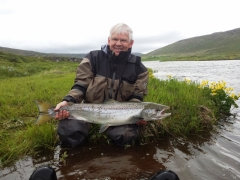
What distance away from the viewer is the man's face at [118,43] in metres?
4.33

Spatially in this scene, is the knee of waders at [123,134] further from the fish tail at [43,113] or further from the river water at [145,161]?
the fish tail at [43,113]

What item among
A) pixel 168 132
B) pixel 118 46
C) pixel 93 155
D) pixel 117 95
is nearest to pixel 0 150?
pixel 93 155

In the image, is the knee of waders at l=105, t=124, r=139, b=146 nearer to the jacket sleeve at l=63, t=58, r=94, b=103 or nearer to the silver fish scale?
the silver fish scale

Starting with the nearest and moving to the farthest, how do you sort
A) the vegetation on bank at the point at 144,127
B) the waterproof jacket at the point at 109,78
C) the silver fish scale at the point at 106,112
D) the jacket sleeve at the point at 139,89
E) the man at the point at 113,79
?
the silver fish scale at the point at 106,112 → the vegetation on bank at the point at 144,127 → the man at the point at 113,79 → the waterproof jacket at the point at 109,78 → the jacket sleeve at the point at 139,89

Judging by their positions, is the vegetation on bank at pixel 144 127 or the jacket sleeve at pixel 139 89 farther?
the jacket sleeve at pixel 139 89

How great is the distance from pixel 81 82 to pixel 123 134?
4.61 feet

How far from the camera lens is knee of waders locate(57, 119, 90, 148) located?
399 cm

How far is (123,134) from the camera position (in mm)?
4109

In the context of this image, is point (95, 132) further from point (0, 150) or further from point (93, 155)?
point (0, 150)

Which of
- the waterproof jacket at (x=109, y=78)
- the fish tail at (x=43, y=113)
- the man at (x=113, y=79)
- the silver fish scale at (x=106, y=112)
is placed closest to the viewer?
the fish tail at (x=43, y=113)

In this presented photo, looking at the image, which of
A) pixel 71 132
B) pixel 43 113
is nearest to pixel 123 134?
pixel 71 132

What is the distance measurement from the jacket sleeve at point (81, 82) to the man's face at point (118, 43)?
2.13 ft

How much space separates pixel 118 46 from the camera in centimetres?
440

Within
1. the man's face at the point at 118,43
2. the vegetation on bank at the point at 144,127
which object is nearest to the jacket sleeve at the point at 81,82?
the man's face at the point at 118,43
